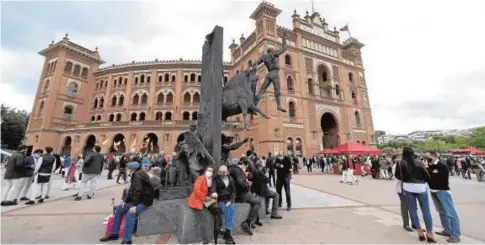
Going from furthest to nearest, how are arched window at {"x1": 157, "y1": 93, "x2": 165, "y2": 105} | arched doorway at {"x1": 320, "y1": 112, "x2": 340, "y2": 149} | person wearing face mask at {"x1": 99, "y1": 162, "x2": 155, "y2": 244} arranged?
1. arched window at {"x1": 157, "y1": 93, "x2": 165, "y2": 105}
2. arched doorway at {"x1": 320, "y1": 112, "x2": 340, "y2": 149}
3. person wearing face mask at {"x1": 99, "y1": 162, "x2": 155, "y2": 244}

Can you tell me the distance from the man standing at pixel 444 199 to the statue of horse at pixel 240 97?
4004mm

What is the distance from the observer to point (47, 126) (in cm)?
3134

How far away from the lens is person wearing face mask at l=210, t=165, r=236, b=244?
156 inches

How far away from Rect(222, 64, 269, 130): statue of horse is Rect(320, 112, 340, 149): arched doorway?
2746 centimetres

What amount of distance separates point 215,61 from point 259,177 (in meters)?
3.23

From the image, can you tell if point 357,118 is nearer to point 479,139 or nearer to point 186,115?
point 186,115

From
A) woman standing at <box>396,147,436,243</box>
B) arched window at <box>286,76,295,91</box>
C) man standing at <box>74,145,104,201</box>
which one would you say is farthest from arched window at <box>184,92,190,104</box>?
woman standing at <box>396,147,436,243</box>

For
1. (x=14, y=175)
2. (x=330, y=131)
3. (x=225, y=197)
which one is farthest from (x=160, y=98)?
(x=225, y=197)

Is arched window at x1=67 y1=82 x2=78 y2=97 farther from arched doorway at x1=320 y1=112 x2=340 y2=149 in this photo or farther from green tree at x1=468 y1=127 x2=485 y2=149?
green tree at x1=468 y1=127 x2=485 y2=149

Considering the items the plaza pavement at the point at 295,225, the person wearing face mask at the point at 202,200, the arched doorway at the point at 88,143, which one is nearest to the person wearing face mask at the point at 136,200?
the plaza pavement at the point at 295,225

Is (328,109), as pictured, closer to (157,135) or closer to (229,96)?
(157,135)

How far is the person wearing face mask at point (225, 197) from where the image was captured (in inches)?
156

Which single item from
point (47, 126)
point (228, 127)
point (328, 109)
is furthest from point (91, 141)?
point (328, 109)

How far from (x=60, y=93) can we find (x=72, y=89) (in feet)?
7.59
